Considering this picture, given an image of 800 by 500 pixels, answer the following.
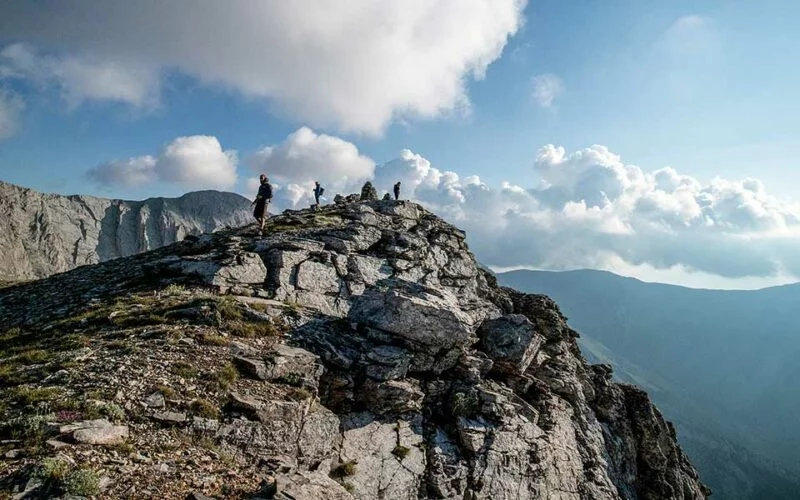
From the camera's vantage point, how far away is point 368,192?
73.6m

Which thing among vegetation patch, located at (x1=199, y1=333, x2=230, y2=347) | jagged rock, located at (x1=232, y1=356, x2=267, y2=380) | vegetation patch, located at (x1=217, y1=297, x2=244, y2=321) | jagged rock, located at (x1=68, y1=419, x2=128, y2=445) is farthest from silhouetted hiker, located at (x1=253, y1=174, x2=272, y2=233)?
jagged rock, located at (x1=68, y1=419, x2=128, y2=445)

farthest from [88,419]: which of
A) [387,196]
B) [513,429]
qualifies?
[387,196]

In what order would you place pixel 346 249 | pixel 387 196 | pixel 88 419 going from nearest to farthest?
pixel 88 419 < pixel 346 249 < pixel 387 196

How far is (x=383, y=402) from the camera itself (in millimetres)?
21922

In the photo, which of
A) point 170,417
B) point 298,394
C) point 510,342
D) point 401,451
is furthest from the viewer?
point 510,342

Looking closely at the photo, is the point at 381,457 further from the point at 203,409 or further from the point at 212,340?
the point at 212,340

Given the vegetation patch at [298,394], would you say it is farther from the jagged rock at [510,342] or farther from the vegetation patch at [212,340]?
the jagged rock at [510,342]

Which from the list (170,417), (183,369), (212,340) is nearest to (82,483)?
(170,417)

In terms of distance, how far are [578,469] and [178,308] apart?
1047 inches

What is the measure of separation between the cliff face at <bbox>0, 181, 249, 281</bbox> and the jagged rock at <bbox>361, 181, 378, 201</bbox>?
58.8 metres

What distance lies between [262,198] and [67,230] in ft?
567

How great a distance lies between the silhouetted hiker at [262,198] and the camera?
36616mm

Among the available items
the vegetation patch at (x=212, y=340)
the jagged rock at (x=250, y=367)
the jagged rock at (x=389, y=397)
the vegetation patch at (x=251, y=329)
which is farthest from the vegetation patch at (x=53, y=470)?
the jagged rock at (x=389, y=397)

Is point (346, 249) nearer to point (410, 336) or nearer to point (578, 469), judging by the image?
point (410, 336)
